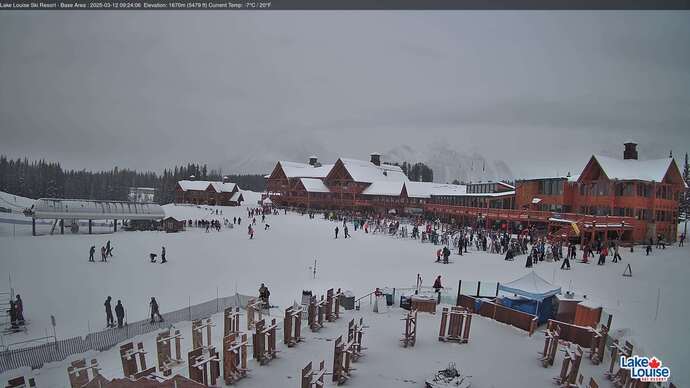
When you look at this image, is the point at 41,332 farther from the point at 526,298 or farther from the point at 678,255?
the point at 678,255

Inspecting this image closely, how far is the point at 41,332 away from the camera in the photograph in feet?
34.0

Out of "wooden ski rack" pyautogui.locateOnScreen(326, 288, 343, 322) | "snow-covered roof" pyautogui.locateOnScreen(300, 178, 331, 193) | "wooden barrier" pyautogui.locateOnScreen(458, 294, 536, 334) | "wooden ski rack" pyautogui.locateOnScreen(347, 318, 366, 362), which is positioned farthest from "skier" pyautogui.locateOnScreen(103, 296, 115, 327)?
"snow-covered roof" pyautogui.locateOnScreen(300, 178, 331, 193)

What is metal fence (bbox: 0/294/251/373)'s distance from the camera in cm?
792

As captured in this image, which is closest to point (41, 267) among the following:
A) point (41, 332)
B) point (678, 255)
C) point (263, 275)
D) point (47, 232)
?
point (41, 332)

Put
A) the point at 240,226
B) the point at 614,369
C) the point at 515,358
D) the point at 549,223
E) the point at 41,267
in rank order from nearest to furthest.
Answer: the point at 614,369, the point at 515,358, the point at 41,267, the point at 549,223, the point at 240,226

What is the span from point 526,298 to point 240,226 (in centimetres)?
2559

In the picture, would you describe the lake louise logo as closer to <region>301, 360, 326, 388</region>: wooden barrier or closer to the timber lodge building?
<region>301, 360, 326, 388</region>: wooden barrier

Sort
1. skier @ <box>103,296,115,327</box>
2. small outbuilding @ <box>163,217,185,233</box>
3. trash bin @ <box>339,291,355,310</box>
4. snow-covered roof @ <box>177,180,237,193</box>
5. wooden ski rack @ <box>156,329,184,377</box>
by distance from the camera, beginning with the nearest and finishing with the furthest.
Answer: wooden ski rack @ <box>156,329,184,377</box>, skier @ <box>103,296,115,327</box>, trash bin @ <box>339,291,355,310</box>, small outbuilding @ <box>163,217,185,233</box>, snow-covered roof @ <box>177,180,237,193</box>

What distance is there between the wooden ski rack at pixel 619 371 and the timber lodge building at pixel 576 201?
13.6 m

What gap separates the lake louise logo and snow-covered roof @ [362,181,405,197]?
3986cm

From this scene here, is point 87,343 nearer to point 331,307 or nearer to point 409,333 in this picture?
point 331,307

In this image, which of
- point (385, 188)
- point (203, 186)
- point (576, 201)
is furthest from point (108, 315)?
point (203, 186)

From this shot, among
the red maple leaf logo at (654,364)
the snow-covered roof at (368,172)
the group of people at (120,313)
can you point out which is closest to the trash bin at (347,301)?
the group of people at (120,313)

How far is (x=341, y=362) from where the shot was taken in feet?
23.6
